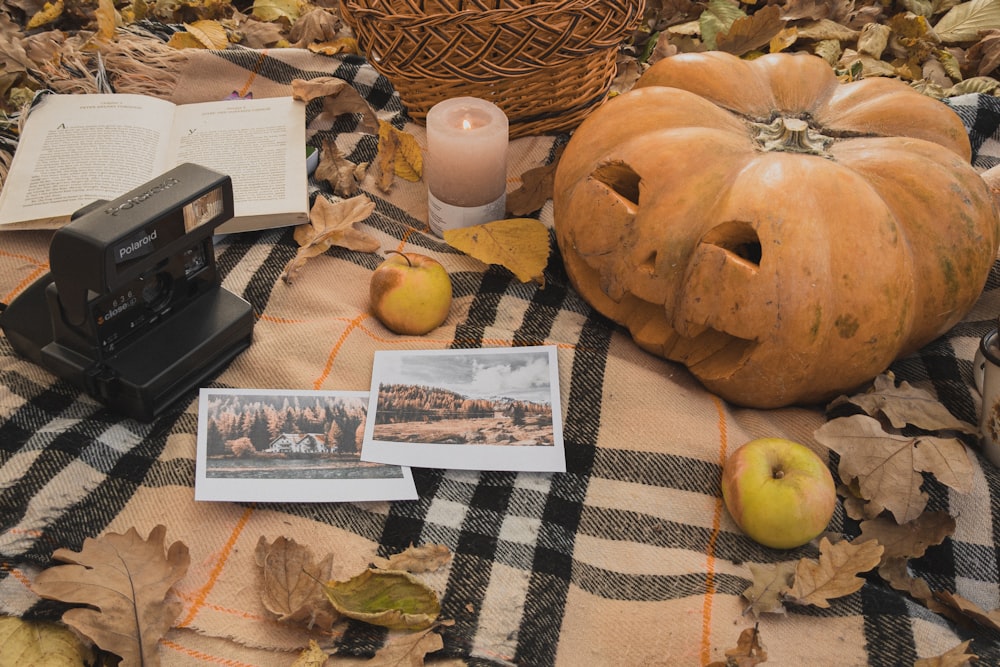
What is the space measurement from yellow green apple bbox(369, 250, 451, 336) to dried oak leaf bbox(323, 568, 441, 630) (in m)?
0.46

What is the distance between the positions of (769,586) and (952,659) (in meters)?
0.21

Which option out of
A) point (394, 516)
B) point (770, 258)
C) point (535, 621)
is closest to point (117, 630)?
point (394, 516)

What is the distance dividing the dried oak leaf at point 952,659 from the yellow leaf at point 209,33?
1.89 metres

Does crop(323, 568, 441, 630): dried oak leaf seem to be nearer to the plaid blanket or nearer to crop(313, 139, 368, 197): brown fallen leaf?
the plaid blanket

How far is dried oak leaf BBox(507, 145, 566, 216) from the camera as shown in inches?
63.1

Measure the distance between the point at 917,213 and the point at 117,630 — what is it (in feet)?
3.78

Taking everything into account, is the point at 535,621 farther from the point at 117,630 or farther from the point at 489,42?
the point at 489,42

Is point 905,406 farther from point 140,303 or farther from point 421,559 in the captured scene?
point 140,303

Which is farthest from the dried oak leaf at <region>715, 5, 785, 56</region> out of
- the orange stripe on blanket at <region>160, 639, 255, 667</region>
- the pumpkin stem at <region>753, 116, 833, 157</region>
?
the orange stripe on blanket at <region>160, 639, 255, 667</region>

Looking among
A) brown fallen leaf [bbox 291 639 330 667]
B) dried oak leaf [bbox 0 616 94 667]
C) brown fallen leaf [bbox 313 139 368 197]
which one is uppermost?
brown fallen leaf [bbox 313 139 368 197]

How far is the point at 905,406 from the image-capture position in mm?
1224

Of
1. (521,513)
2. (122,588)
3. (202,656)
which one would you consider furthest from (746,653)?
(122,588)

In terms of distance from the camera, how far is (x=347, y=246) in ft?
5.00

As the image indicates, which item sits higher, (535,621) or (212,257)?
(212,257)
